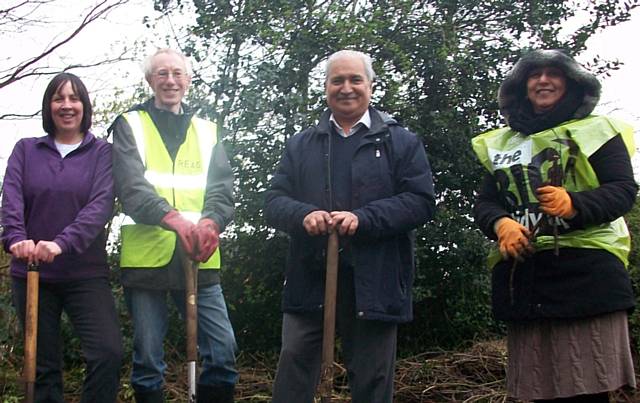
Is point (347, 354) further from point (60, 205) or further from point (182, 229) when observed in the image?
point (60, 205)

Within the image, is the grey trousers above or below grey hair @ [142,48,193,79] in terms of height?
below

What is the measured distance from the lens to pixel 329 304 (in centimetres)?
345

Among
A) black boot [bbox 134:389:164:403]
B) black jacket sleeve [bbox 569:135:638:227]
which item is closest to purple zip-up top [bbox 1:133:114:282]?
black boot [bbox 134:389:164:403]

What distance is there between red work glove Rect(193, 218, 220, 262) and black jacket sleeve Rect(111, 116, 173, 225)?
0.18 metres

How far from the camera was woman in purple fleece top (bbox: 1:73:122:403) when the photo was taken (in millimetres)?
3740

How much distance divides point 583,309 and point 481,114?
3588 mm

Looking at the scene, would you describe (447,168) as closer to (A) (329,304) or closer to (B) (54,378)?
(A) (329,304)

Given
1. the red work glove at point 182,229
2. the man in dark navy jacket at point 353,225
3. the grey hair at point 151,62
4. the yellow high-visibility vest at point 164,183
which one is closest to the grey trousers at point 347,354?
the man in dark navy jacket at point 353,225

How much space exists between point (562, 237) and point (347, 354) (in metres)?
1.12

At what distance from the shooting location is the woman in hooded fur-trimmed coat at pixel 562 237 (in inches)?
123

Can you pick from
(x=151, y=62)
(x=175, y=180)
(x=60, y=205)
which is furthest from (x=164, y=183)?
(x=151, y=62)

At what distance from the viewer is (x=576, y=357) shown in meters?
3.15

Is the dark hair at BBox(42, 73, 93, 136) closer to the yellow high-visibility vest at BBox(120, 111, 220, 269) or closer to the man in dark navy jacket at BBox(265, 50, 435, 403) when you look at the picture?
the yellow high-visibility vest at BBox(120, 111, 220, 269)

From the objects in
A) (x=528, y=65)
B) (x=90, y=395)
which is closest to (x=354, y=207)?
(x=528, y=65)
